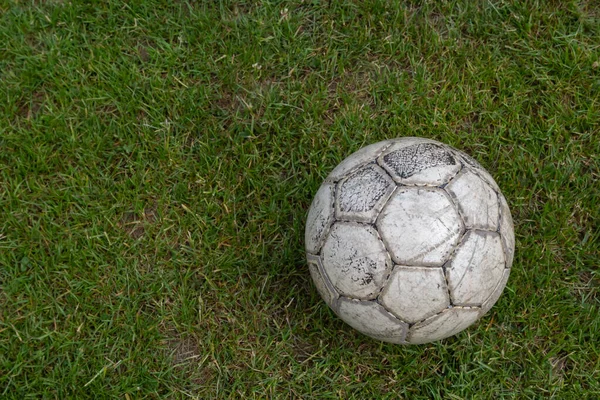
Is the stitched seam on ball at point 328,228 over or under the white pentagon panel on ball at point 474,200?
under

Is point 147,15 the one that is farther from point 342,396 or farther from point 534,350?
point 534,350

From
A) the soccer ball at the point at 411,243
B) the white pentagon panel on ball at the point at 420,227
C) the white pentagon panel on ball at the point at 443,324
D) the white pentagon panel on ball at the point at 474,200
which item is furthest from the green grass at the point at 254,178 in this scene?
the white pentagon panel on ball at the point at 420,227

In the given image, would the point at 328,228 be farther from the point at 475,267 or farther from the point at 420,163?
the point at 475,267

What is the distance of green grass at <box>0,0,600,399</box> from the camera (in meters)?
3.05

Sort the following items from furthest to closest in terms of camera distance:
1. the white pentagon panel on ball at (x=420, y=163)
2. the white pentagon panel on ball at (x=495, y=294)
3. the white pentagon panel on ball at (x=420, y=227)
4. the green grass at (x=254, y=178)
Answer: the green grass at (x=254, y=178), the white pentagon panel on ball at (x=495, y=294), the white pentagon panel on ball at (x=420, y=163), the white pentagon panel on ball at (x=420, y=227)

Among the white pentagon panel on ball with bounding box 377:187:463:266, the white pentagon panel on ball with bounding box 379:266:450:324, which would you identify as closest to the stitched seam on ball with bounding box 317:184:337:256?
the white pentagon panel on ball with bounding box 377:187:463:266

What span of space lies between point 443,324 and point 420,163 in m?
0.67

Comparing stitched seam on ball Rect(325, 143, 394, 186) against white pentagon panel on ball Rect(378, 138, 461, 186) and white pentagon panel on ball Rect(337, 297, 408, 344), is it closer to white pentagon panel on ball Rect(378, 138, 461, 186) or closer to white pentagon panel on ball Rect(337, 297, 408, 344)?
white pentagon panel on ball Rect(378, 138, 461, 186)

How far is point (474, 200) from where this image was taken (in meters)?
2.51

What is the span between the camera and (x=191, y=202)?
11.0ft

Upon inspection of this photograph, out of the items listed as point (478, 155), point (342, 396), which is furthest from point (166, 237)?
point (478, 155)

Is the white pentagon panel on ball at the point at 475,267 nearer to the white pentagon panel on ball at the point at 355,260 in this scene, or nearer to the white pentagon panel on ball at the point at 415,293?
the white pentagon panel on ball at the point at 415,293

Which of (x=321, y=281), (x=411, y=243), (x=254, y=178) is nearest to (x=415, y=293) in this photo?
(x=411, y=243)

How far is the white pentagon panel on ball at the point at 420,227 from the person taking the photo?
2.39m
